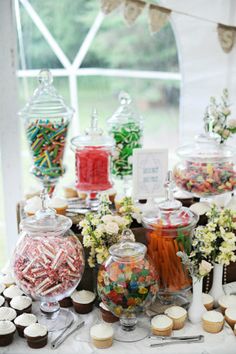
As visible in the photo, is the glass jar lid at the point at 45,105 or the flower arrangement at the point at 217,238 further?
the glass jar lid at the point at 45,105

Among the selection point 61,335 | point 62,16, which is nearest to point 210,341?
point 61,335

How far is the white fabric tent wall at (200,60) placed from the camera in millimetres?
2578

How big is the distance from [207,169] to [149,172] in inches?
8.2

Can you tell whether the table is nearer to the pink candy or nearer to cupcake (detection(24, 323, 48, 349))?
cupcake (detection(24, 323, 48, 349))

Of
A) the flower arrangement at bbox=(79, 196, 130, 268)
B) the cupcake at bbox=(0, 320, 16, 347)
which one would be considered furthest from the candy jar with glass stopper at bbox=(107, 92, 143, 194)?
the cupcake at bbox=(0, 320, 16, 347)

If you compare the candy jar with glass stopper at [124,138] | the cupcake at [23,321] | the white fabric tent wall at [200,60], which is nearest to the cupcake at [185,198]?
the candy jar with glass stopper at [124,138]

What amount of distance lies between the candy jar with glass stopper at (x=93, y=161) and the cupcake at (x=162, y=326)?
0.51 meters

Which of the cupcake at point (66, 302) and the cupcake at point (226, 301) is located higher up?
the cupcake at point (226, 301)

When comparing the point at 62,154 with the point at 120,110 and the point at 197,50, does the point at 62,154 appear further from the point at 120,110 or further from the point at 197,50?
the point at 197,50

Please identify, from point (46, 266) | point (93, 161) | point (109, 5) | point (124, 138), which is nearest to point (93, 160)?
point (93, 161)

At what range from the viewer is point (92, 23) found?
2.61 m

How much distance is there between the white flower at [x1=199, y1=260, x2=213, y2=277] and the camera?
4.68 ft

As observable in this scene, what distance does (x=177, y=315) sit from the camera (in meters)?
1.45

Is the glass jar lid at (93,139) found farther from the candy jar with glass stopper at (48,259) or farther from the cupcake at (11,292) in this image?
the cupcake at (11,292)
